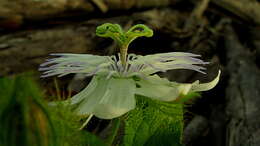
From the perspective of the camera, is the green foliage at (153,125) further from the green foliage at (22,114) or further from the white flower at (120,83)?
the green foliage at (22,114)

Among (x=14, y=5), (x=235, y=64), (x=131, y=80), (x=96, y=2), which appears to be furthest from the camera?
Answer: (x=96, y=2)

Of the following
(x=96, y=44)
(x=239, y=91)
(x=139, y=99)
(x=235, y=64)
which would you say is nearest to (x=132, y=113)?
(x=139, y=99)

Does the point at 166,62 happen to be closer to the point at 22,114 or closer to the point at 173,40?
the point at 22,114

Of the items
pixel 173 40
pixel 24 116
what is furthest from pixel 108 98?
pixel 173 40

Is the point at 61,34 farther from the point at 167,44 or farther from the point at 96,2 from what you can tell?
the point at 167,44

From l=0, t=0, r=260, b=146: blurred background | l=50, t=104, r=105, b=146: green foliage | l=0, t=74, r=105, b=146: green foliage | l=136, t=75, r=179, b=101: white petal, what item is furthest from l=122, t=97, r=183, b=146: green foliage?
l=0, t=0, r=260, b=146: blurred background
